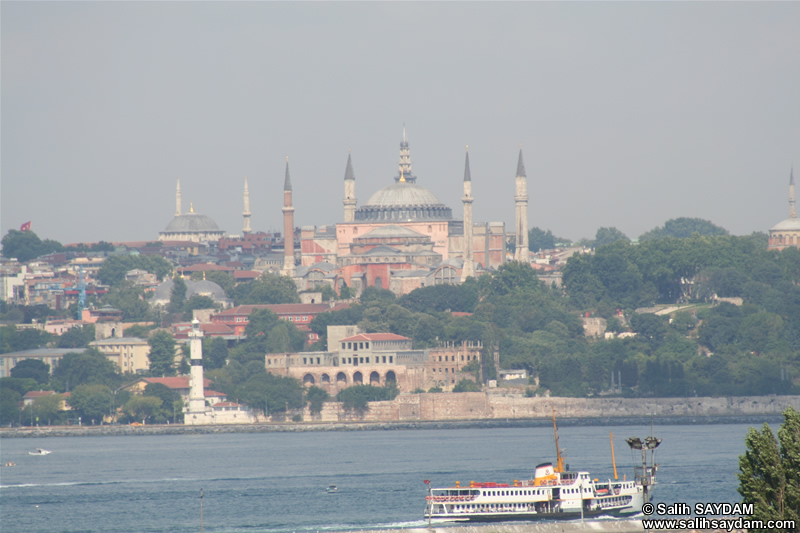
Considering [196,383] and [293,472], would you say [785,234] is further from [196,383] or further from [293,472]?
[293,472]

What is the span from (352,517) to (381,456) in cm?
1957

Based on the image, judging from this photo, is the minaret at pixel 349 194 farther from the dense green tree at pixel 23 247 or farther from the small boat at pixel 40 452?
the small boat at pixel 40 452

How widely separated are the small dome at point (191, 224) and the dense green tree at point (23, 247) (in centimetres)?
1956

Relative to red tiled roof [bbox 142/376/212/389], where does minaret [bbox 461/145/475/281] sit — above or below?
above

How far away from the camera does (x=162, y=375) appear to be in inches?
3863

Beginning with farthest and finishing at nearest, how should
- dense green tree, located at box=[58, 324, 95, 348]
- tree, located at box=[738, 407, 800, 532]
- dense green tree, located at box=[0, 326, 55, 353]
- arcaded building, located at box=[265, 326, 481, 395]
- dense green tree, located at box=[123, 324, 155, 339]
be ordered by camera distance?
1. dense green tree, located at box=[123, 324, 155, 339]
2. dense green tree, located at box=[58, 324, 95, 348]
3. dense green tree, located at box=[0, 326, 55, 353]
4. arcaded building, located at box=[265, 326, 481, 395]
5. tree, located at box=[738, 407, 800, 532]

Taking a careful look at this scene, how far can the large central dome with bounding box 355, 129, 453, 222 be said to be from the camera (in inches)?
5128

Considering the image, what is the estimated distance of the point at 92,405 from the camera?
89000 millimetres

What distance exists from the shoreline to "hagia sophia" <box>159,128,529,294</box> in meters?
28.5

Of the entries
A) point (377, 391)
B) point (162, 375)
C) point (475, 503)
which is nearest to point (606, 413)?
point (377, 391)

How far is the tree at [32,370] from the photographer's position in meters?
96.8

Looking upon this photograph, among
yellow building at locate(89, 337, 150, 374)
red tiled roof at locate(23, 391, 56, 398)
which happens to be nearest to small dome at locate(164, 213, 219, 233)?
yellow building at locate(89, 337, 150, 374)

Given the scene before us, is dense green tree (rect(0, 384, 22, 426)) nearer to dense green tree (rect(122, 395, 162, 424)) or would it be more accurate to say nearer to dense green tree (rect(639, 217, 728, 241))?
dense green tree (rect(122, 395, 162, 424))

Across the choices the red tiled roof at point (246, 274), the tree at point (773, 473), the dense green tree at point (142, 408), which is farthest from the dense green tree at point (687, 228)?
the tree at point (773, 473)
